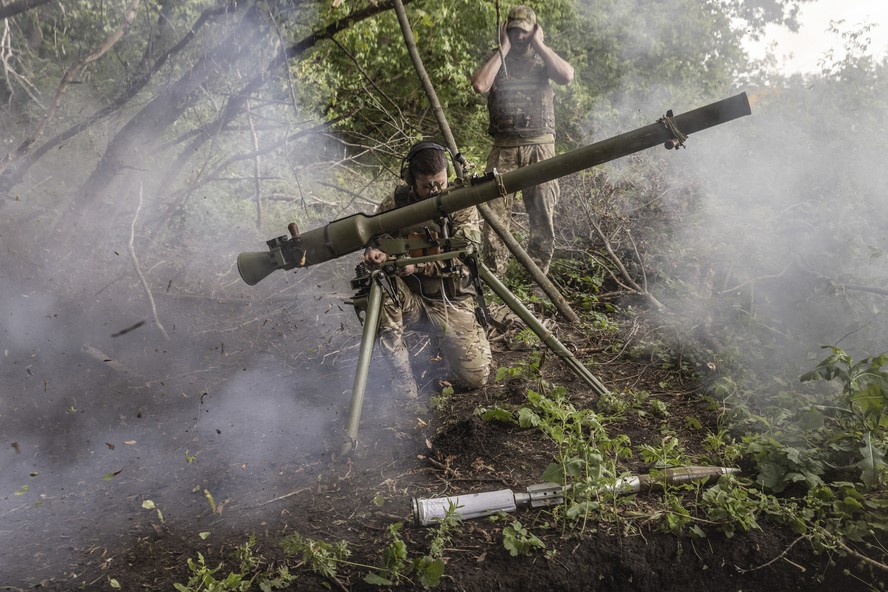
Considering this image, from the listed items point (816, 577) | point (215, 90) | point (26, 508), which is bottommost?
point (816, 577)

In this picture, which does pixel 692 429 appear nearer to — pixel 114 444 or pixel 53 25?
pixel 114 444

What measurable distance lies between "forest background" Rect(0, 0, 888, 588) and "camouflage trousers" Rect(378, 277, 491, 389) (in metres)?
1.28

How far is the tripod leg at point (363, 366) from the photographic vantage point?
3236 millimetres

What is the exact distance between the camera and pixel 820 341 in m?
4.16

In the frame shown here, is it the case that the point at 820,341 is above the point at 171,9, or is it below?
below

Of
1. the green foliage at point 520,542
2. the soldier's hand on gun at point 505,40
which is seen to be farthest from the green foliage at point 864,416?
the soldier's hand on gun at point 505,40

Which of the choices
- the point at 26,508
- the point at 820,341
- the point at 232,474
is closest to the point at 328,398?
the point at 232,474

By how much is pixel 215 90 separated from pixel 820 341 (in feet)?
17.3

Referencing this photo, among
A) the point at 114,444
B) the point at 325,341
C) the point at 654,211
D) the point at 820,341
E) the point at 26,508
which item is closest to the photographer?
the point at 26,508

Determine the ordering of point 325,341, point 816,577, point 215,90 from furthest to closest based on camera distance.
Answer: point 215,90
point 325,341
point 816,577

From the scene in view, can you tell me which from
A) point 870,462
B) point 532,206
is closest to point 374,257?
point 532,206

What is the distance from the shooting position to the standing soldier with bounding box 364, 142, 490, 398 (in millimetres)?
4023

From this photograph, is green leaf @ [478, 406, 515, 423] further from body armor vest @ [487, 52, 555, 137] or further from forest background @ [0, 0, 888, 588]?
body armor vest @ [487, 52, 555, 137]

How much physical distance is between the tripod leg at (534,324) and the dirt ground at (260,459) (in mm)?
293
